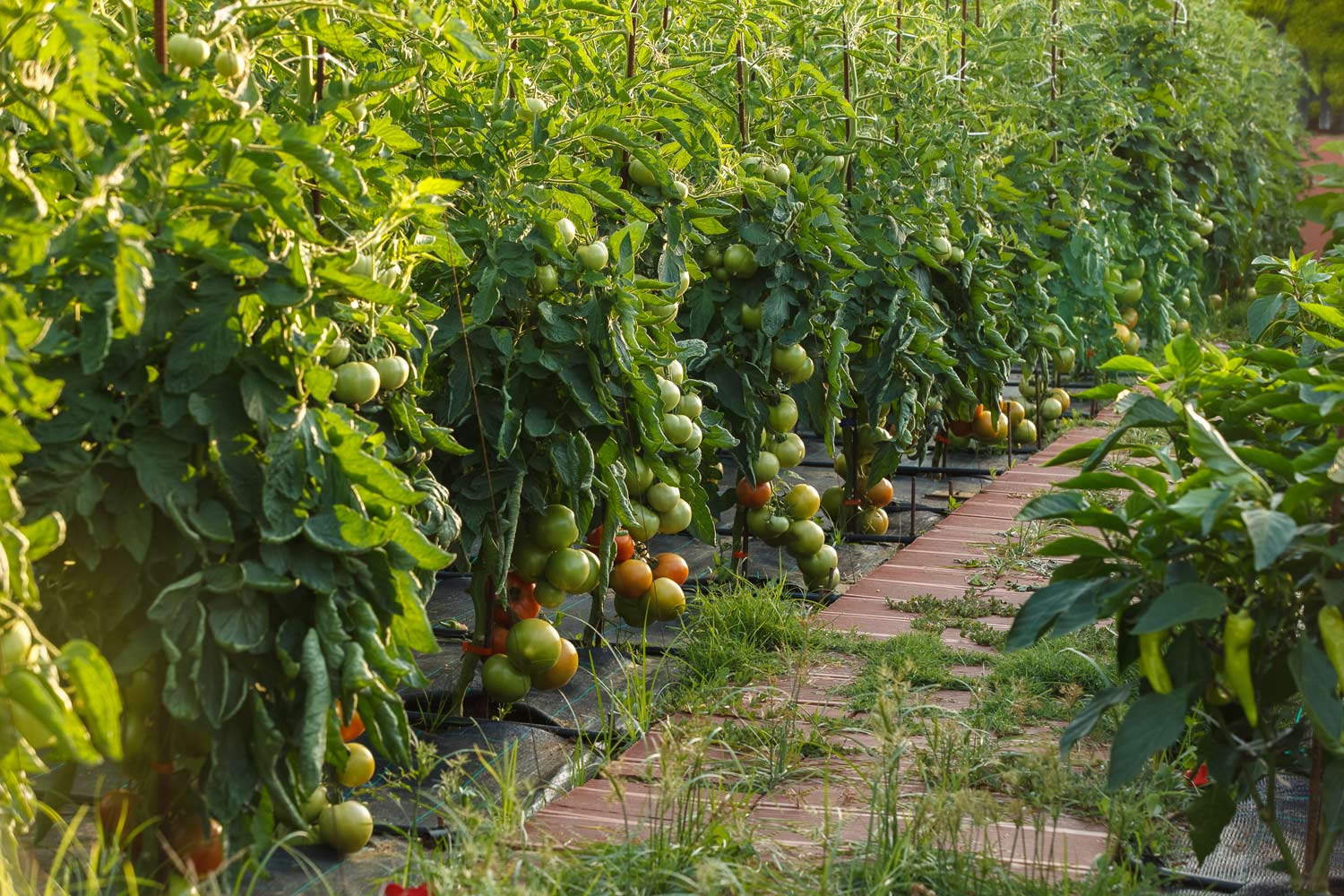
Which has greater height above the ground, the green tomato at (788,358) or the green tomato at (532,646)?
the green tomato at (788,358)

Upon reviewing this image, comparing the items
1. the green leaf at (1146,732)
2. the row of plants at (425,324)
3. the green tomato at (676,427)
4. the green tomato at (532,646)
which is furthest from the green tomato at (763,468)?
the green leaf at (1146,732)

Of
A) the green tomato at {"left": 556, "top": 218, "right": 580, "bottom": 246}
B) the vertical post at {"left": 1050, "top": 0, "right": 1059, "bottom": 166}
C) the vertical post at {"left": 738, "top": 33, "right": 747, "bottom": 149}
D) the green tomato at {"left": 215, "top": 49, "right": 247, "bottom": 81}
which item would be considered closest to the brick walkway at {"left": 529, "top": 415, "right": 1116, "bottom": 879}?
the green tomato at {"left": 556, "top": 218, "right": 580, "bottom": 246}

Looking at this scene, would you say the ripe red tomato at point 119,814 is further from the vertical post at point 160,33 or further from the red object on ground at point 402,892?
the vertical post at point 160,33

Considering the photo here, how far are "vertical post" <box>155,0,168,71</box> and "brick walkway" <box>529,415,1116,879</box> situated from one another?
Result: 1235 mm

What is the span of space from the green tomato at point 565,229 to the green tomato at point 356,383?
0.86m

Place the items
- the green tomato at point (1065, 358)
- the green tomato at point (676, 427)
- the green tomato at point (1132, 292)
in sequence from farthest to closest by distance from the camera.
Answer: the green tomato at point (1132, 292)
the green tomato at point (1065, 358)
the green tomato at point (676, 427)

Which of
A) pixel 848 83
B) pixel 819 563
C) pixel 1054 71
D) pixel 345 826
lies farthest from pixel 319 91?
pixel 1054 71

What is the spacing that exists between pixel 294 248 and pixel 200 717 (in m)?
0.66

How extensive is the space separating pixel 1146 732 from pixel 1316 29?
60.8ft

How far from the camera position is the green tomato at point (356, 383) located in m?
2.10

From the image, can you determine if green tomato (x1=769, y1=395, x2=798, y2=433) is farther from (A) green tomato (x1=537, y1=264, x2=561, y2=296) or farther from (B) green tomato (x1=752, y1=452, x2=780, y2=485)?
(A) green tomato (x1=537, y1=264, x2=561, y2=296)

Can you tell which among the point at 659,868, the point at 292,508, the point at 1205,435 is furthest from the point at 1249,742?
the point at 292,508

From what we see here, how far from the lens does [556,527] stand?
116 inches

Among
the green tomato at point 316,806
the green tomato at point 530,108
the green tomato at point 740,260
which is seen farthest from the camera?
the green tomato at point 740,260
